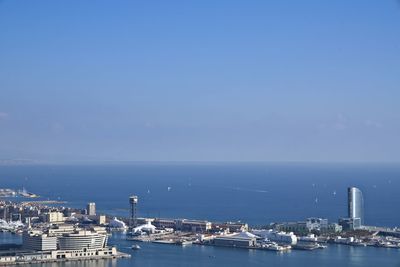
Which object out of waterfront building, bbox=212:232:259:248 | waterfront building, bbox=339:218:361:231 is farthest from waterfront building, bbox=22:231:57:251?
waterfront building, bbox=339:218:361:231

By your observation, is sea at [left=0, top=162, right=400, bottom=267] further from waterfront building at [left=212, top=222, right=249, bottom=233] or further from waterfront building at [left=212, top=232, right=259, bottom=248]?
waterfront building at [left=212, top=222, right=249, bottom=233]

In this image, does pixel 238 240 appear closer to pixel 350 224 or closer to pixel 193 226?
pixel 193 226

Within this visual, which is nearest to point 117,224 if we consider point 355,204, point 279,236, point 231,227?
point 231,227

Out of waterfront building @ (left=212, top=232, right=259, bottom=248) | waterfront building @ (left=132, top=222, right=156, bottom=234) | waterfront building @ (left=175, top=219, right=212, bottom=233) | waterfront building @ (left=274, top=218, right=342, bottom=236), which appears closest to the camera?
waterfront building @ (left=212, top=232, right=259, bottom=248)

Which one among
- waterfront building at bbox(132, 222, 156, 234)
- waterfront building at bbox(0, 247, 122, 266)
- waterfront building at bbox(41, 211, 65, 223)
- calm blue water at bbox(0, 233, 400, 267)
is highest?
waterfront building at bbox(41, 211, 65, 223)

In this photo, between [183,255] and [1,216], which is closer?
[183,255]

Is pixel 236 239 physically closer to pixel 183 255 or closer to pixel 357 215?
pixel 183 255

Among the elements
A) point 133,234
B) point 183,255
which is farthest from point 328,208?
point 183,255
